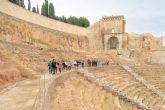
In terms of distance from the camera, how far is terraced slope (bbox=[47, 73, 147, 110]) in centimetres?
1605

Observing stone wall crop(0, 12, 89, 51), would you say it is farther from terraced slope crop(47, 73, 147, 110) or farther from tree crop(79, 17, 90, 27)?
tree crop(79, 17, 90, 27)

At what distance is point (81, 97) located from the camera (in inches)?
742

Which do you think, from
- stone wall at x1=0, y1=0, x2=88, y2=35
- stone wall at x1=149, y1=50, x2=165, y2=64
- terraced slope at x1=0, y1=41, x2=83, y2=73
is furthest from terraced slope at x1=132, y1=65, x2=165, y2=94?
stone wall at x1=0, y1=0, x2=88, y2=35

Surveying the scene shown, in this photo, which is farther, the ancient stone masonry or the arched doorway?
the arched doorway

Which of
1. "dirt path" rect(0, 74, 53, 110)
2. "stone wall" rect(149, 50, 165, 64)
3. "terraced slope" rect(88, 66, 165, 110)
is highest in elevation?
"stone wall" rect(149, 50, 165, 64)

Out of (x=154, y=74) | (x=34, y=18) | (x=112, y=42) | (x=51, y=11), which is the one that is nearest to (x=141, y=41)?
(x=112, y=42)

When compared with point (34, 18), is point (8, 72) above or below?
below

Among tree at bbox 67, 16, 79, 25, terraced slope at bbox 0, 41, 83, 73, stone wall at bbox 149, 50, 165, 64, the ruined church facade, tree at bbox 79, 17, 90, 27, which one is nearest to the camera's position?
terraced slope at bbox 0, 41, 83, 73

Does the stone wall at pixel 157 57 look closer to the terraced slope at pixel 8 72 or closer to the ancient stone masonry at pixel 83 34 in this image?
the ancient stone masonry at pixel 83 34

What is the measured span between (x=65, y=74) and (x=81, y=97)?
310 cm

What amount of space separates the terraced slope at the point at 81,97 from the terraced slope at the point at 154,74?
828cm

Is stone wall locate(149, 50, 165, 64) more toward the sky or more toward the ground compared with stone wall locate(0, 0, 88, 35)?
more toward the ground

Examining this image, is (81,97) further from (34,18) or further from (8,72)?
(34,18)

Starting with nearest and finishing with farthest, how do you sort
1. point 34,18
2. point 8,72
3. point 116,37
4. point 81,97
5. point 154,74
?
point 81,97 < point 8,72 < point 154,74 < point 34,18 < point 116,37
